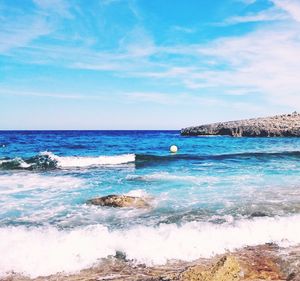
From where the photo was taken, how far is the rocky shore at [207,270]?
18.6 feet

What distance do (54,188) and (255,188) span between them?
25.7ft

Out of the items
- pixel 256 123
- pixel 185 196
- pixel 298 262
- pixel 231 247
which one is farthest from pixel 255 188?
pixel 256 123

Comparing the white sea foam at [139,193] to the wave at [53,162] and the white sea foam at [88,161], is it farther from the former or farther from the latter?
the white sea foam at [88,161]

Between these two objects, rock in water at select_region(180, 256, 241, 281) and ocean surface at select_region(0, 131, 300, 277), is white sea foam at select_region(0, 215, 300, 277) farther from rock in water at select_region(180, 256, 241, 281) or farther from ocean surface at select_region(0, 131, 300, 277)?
rock in water at select_region(180, 256, 241, 281)

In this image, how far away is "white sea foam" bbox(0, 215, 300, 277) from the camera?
7.20 meters

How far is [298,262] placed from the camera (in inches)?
269

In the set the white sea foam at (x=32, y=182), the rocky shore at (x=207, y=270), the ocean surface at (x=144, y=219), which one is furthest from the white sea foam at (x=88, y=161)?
the rocky shore at (x=207, y=270)

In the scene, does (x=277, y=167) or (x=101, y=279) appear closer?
(x=101, y=279)

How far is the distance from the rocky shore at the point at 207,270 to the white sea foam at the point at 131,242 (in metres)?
0.29

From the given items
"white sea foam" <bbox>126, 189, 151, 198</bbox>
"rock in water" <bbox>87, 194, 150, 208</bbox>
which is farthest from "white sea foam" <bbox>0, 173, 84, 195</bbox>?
"rock in water" <bbox>87, 194, 150, 208</bbox>

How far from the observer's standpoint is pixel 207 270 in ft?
18.5

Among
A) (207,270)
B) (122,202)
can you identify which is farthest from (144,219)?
(207,270)

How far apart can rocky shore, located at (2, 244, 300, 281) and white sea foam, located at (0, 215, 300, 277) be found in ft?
0.94

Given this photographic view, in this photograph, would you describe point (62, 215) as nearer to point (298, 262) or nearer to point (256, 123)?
point (298, 262)
